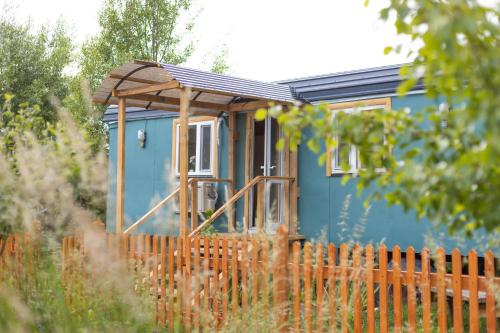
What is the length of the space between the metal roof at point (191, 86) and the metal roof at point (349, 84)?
0.86 ft

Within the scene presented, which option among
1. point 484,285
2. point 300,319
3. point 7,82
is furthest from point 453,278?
point 7,82

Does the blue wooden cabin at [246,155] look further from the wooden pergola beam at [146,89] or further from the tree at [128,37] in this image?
the tree at [128,37]

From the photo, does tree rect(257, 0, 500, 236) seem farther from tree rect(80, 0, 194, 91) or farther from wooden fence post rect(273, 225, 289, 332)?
tree rect(80, 0, 194, 91)

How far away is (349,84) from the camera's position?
9648 mm

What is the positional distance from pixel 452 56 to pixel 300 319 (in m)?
4.14

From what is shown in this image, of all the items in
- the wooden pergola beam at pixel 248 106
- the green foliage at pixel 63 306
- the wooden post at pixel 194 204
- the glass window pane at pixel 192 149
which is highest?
the wooden pergola beam at pixel 248 106

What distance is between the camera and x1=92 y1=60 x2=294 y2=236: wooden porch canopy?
8719 millimetres

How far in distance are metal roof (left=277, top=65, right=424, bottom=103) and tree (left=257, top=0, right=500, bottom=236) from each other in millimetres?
6812

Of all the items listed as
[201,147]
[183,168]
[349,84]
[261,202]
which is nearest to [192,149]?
[201,147]

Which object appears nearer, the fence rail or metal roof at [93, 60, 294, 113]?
the fence rail

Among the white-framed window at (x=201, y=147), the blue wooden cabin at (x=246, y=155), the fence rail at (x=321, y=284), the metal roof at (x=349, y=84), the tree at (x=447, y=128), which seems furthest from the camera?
the white-framed window at (x=201, y=147)

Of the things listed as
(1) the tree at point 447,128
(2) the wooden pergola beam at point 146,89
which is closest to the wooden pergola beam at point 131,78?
(2) the wooden pergola beam at point 146,89

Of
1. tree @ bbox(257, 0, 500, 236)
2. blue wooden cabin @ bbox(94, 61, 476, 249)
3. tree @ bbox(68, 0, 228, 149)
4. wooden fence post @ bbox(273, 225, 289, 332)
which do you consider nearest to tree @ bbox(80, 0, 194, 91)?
tree @ bbox(68, 0, 228, 149)

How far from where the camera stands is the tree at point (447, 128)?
176 cm
